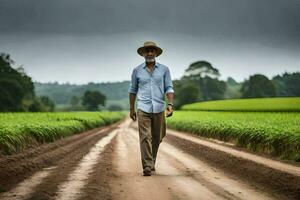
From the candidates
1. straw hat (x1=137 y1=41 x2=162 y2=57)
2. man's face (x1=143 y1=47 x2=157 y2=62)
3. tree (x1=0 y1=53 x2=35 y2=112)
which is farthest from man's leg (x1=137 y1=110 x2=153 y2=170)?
tree (x1=0 y1=53 x2=35 y2=112)

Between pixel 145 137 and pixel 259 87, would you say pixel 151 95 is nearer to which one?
pixel 145 137

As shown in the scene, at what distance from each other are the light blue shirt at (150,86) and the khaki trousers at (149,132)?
0.13 metres

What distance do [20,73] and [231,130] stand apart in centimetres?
7532

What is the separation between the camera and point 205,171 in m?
9.45

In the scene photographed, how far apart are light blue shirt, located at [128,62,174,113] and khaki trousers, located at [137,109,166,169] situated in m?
0.13

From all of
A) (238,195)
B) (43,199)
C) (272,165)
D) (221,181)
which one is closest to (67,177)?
(43,199)

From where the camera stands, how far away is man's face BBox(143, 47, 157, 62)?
9531 mm

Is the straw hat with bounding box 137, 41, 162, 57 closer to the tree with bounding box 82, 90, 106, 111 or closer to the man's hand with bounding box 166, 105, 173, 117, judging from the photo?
the man's hand with bounding box 166, 105, 173, 117

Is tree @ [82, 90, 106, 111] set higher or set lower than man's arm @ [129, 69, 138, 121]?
higher

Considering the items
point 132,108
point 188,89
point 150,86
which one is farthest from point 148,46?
point 188,89

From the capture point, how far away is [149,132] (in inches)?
370

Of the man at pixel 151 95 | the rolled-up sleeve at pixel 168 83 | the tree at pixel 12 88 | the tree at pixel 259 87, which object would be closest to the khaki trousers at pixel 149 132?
the man at pixel 151 95

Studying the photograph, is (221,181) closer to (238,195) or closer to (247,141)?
(238,195)

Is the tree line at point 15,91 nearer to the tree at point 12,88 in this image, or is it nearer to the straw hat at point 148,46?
the tree at point 12,88
